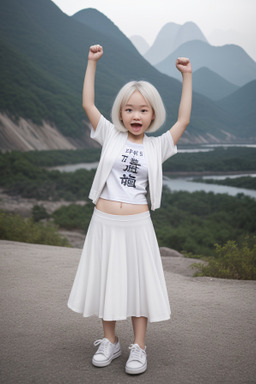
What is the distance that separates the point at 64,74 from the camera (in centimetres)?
5525

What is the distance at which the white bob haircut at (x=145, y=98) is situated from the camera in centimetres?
250

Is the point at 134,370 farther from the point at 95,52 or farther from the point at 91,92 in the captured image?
the point at 95,52

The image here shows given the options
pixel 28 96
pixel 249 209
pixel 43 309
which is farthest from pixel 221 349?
pixel 28 96

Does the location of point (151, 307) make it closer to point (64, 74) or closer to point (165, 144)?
point (165, 144)

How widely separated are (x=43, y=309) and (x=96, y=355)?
49.9 inches

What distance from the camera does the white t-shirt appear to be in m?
2.47

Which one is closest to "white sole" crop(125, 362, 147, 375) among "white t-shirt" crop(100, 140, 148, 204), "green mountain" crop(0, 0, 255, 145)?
"white t-shirt" crop(100, 140, 148, 204)

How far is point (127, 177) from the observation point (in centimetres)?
248

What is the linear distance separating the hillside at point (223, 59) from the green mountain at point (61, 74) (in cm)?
528

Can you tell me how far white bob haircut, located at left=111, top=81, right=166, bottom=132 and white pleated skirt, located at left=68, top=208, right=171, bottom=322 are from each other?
0.62 meters

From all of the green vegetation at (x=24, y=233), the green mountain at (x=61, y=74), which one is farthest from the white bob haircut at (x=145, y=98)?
the green mountain at (x=61, y=74)

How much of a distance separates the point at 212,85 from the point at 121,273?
5931 cm

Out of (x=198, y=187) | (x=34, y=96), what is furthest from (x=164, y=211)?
(x=34, y=96)

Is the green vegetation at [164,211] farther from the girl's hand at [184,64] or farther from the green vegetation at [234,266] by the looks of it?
the girl's hand at [184,64]
